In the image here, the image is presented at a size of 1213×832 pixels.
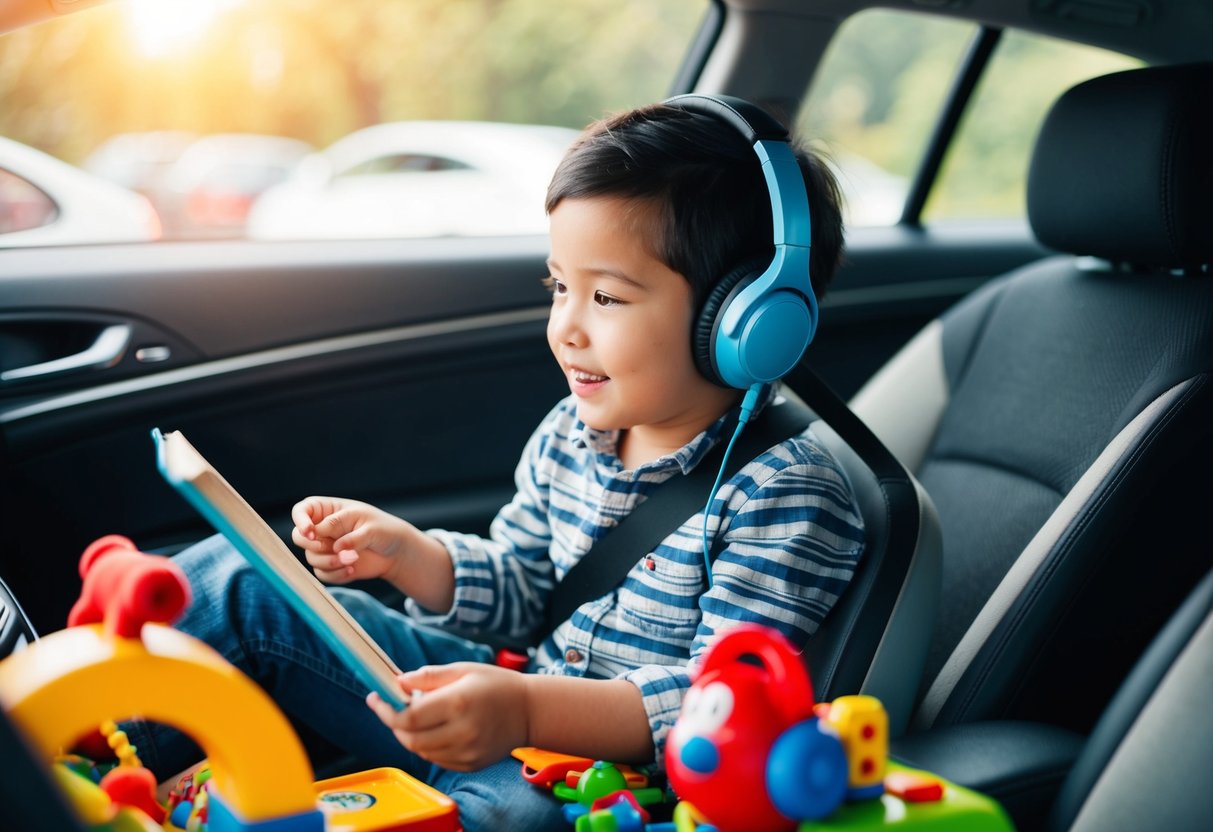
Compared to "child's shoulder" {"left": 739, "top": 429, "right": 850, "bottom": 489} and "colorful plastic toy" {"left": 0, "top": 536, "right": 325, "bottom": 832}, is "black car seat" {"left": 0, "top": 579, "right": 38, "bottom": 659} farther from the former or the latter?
"child's shoulder" {"left": 739, "top": 429, "right": 850, "bottom": 489}

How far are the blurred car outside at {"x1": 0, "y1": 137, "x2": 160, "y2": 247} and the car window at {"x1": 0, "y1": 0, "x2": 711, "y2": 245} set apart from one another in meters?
1.11

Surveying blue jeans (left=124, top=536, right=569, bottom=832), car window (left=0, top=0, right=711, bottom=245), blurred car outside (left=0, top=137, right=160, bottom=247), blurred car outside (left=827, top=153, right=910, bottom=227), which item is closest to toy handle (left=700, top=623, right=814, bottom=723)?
blue jeans (left=124, top=536, right=569, bottom=832)

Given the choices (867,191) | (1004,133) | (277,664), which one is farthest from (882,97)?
(277,664)

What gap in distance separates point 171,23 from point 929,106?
1959 millimetres

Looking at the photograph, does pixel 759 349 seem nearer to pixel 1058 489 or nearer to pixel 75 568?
pixel 1058 489

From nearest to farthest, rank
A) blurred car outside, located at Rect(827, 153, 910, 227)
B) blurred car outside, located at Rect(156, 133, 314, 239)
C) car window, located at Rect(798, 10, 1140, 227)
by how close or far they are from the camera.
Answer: blurred car outside, located at Rect(827, 153, 910, 227) → car window, located at Rect(798, 10, 1140, 227) → blurred car outside, located at Rect(156, 133, 314, 239)

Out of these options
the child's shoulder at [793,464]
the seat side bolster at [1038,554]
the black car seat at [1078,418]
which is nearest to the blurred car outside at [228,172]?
the black car seat at [1078,418]

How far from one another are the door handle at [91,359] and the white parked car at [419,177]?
1.76 m

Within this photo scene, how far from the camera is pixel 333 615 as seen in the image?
985mm

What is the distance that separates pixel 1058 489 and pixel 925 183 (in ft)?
4.46

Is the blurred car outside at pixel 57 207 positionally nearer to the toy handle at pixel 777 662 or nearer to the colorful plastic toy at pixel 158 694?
the colorful plastic toy at pixel 158 694

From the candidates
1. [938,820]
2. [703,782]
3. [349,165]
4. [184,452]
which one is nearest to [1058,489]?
[938,820]

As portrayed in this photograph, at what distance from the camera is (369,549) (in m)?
1.44

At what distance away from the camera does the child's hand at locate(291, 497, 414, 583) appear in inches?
54.5
